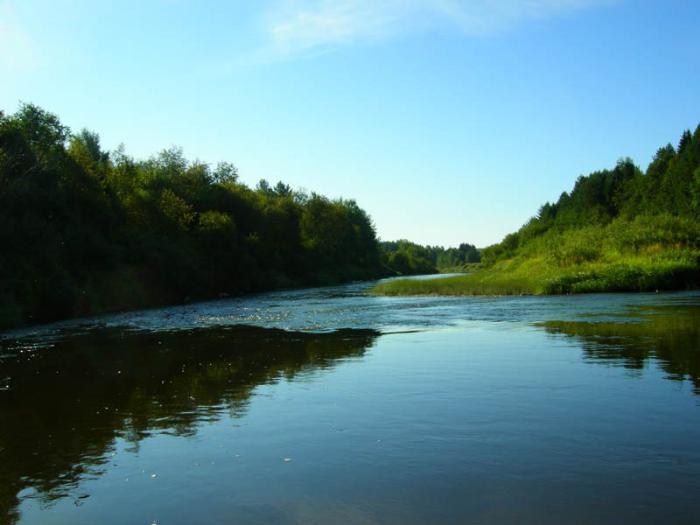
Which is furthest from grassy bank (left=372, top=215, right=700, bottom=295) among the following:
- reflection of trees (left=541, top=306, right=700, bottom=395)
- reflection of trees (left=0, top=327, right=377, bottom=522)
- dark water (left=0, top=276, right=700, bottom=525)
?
reflection of trees (left=0, top=327, right=377, bottom=522)

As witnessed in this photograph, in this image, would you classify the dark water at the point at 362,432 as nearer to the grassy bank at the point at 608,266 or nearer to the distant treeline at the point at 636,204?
the grassy bank at the point at 608,266

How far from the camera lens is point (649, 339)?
73.6 feet

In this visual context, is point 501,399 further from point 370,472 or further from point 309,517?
point 309,517

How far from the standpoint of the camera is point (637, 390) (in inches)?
564

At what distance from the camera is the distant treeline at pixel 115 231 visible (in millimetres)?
42625

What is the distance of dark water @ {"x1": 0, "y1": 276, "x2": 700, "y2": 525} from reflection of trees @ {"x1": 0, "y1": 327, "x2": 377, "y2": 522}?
2.8 inches

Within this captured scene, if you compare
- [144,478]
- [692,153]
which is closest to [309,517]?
[144,478]

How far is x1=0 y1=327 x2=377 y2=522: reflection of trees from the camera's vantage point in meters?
10.8

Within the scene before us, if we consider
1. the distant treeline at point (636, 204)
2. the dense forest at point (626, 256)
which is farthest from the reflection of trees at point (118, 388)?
the distant treeline at point (636, 204)

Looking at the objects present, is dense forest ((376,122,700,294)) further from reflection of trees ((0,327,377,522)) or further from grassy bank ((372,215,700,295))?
reflection of trees ((0,327,377,522))

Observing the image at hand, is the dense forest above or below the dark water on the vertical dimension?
above

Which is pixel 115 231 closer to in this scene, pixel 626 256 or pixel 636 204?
pixel 626 256

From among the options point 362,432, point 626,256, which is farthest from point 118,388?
point 626,256

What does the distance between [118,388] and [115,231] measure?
158 feet
